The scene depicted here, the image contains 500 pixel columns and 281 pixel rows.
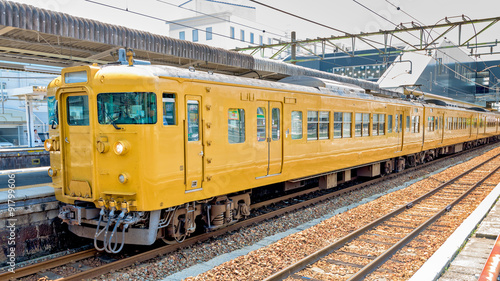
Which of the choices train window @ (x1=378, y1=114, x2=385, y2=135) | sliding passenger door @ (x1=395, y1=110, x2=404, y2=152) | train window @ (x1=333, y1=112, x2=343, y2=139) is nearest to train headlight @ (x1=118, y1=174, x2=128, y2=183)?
train window @ (x1=333, y1=112, x2=343, y2=139)

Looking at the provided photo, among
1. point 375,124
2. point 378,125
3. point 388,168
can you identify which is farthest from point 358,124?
point 388,168

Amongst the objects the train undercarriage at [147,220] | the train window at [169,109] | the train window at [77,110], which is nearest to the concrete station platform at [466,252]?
the train undercarriage at [147,220]

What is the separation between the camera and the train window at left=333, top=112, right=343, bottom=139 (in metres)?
11.3

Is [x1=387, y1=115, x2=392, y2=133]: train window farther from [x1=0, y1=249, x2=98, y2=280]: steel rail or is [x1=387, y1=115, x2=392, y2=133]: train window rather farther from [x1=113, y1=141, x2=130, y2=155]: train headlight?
[x1=0, y1=249, x2=98, y2=280]: steel rail

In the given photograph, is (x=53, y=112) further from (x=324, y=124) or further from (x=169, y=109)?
(x=324, y=124)

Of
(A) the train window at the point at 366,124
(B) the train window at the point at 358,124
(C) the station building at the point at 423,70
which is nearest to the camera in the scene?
(B) the train window at the point at 358,124

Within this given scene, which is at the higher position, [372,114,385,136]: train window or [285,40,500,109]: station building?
[285,40,500,109]: station building

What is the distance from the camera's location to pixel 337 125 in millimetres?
11422

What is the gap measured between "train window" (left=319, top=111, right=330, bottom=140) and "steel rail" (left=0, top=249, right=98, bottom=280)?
6.28 m

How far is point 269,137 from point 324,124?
2.56m

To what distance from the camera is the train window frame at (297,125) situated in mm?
9625

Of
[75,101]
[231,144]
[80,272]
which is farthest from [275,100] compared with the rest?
[80,272]

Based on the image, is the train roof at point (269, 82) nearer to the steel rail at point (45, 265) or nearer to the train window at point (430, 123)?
the steel rail at point (45, 265)

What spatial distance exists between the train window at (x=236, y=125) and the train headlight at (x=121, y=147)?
6.99 feet
